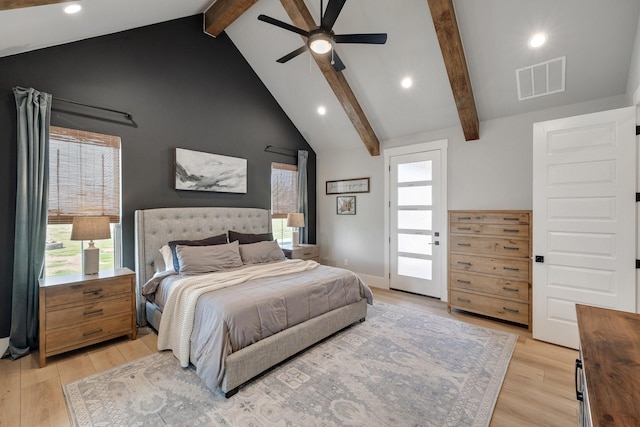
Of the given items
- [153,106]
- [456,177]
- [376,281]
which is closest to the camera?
[153,106]

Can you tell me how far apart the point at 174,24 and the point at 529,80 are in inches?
181

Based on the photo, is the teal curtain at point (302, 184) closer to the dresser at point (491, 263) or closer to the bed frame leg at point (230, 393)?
the dresser at point (491, 263)

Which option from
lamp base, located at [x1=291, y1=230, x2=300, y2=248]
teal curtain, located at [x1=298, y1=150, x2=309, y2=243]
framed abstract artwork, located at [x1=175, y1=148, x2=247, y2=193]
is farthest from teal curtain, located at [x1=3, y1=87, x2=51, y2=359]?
teal curtain, located at [x1=298, y1=150, x2=309, y2=243]

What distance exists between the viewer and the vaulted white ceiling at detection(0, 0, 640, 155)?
2742 millimetres

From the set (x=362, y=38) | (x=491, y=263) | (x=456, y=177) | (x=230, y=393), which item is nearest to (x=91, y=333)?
(x=230, y=393)

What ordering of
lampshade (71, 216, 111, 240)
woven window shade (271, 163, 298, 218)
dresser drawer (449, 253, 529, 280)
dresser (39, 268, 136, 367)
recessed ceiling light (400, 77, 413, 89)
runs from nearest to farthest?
dresser (39, 268, 136, 367) < lampshade (71, 216, 111, 240) < dresser drawer (449, 253, 529, 280) < recessed ceiling light (400, 77, 413, 89) < woven window shade (271, 163, 298, 218)

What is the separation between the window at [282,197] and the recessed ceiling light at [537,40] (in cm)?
388

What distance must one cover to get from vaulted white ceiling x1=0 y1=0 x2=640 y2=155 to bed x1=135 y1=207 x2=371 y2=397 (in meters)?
2.04

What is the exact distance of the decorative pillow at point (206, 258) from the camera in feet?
10.6

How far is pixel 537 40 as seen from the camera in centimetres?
304

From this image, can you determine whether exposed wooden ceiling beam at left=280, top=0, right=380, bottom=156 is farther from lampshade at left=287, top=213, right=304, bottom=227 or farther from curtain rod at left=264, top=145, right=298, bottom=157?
lampshade at left=287, top=213, right=304, bottom=227

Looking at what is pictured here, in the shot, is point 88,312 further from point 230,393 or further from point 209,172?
point 209,172

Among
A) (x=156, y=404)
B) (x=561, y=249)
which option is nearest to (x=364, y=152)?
(x=561, y=249)

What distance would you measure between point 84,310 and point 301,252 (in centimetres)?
305
